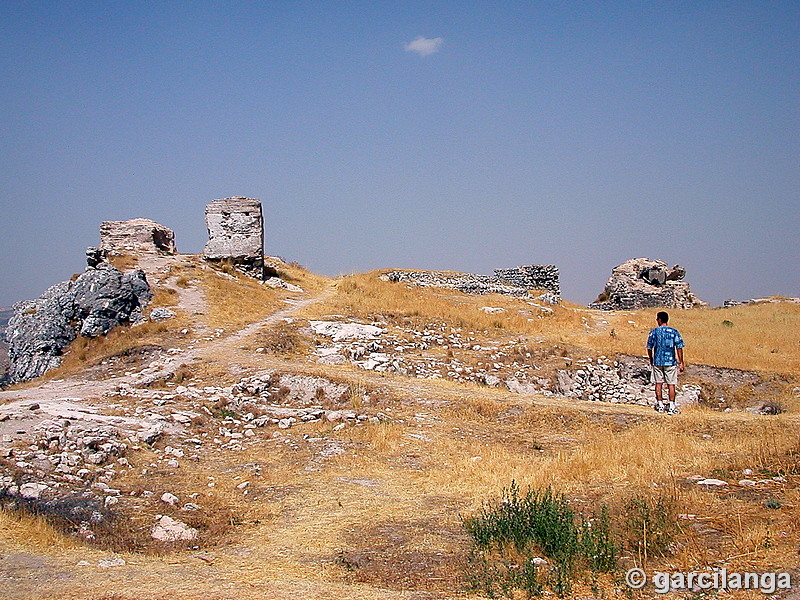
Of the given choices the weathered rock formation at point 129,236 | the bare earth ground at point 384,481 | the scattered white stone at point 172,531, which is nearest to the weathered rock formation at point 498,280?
the weathered rock formation at point 129,236

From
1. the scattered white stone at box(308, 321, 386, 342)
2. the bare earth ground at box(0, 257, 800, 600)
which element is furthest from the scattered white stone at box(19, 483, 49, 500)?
the scattered white stone at box(308, 321, 386, 342)

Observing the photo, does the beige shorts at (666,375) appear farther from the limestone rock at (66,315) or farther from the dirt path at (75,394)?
the limestone rock at (66,315)

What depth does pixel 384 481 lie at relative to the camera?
8062 millimetres

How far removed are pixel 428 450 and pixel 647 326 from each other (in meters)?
16.2

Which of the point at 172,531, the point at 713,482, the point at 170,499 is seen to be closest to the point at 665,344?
the point at 713,482

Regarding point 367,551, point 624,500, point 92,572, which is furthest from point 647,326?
point 92,572

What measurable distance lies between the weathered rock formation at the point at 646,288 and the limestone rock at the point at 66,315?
23284 mm

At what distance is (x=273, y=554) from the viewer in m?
5.69

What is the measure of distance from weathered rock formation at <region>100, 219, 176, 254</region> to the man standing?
18.7 meters

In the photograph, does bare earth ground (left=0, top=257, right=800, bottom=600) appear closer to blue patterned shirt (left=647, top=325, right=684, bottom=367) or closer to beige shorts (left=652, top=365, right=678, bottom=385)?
beige shorts (left=652, top=365, right=678, bottom=385)

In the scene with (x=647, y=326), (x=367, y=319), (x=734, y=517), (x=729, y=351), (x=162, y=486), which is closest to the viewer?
(x=734, y=517)

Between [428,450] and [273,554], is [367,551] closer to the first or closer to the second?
[273,554]

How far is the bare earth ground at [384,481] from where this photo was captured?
4883 millimetres

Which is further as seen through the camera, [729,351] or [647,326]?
[647,326]
